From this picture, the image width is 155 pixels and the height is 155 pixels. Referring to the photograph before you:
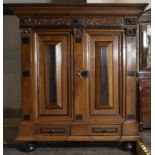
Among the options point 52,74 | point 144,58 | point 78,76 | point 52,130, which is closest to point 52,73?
point 52,74

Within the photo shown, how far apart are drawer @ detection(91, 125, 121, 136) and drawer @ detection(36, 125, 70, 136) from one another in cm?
28

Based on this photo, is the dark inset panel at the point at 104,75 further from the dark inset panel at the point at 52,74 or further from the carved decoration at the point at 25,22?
the carved decoration at the point at 25,22

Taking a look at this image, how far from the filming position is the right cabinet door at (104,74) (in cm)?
258

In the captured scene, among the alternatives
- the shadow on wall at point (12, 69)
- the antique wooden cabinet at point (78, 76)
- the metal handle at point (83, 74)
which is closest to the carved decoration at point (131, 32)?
the antique wooden cabinet at point (78, 76)

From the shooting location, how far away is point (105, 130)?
2.60 meters

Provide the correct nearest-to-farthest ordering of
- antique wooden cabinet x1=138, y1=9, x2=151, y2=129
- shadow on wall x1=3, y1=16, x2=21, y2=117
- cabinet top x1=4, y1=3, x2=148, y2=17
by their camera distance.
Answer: cabinet top x1=4, y1=3, x2=148, y2=17
antique wooden cabinet x1=138, y1=9, x2=151, y2=129
shadow on wall x1=3, y1=16, x2=21, y2=117

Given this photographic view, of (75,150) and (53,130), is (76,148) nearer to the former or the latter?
(75,150)

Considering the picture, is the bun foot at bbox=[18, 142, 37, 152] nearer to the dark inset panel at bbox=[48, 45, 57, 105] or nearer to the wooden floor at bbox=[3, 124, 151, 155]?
the wooden floor at bbox=[3, 124, 151, 155]

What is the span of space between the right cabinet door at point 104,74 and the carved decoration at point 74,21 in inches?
3.2

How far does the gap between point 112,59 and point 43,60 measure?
71 centimetres

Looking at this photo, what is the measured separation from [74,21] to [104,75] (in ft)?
2.07

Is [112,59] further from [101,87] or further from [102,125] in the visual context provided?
[102,125]

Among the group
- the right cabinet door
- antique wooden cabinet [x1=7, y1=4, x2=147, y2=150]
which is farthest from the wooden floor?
the right cabinet door

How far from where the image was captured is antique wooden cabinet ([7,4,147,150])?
8.46ft
